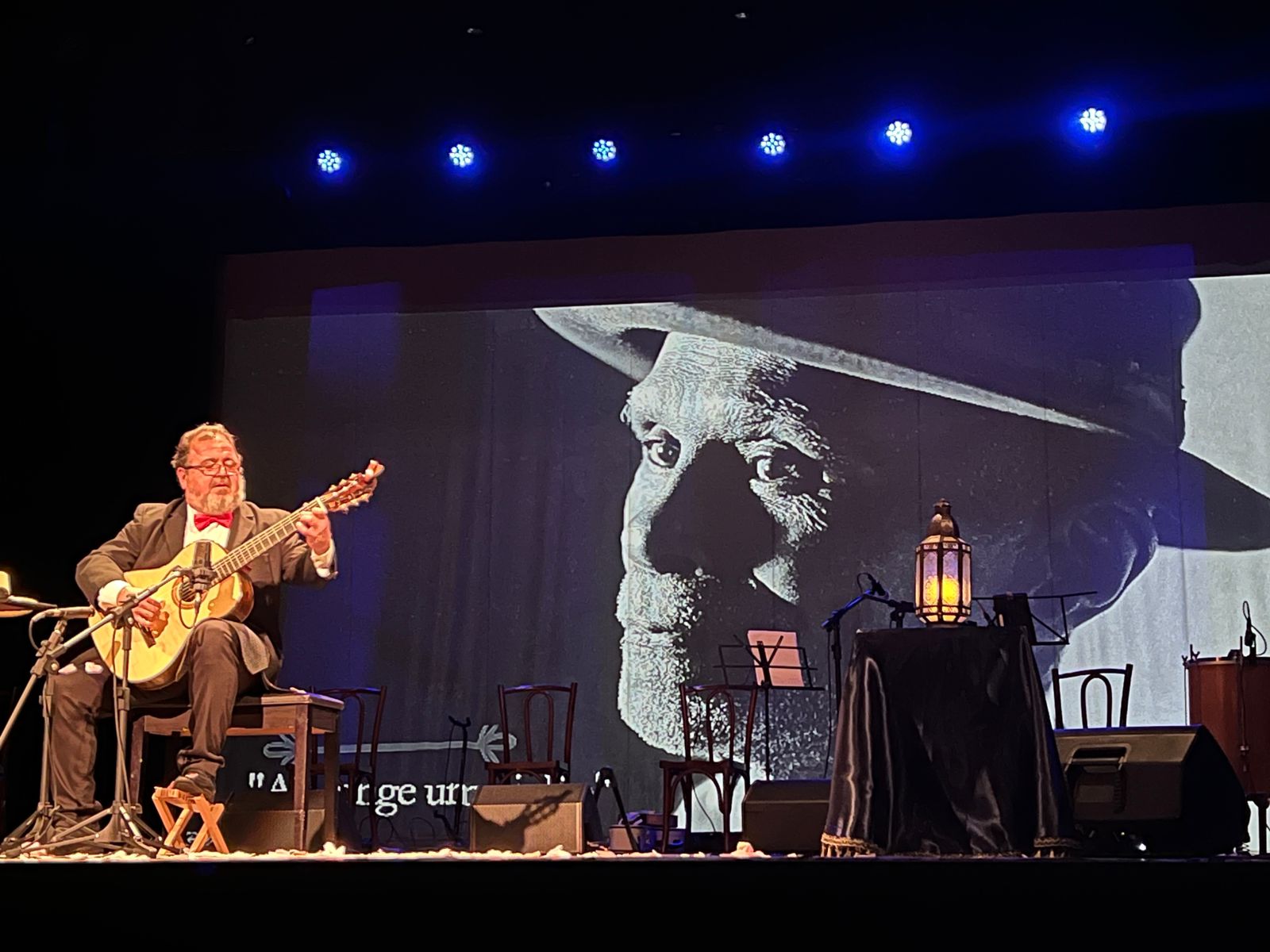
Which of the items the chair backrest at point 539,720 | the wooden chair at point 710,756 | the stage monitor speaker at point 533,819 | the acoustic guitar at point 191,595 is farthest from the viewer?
the chair backrest at point 539,720

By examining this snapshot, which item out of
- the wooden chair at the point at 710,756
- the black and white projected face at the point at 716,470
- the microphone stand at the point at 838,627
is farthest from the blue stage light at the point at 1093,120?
the wooden chair at the point at 710,756

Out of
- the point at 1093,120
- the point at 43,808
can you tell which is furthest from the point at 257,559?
the point at 1093,120

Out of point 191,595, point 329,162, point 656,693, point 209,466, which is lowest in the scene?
point 656,693

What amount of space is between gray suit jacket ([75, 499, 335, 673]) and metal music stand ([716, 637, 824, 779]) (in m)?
2.07

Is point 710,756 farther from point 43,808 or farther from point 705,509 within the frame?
point 43,808

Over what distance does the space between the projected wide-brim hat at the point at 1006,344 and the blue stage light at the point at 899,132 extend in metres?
0.90

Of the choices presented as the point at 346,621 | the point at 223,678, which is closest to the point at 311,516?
the point at 223,678

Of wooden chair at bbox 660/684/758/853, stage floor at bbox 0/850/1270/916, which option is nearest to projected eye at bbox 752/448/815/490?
wooden chair at bbox 660/684/758/853

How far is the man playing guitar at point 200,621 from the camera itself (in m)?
3.66

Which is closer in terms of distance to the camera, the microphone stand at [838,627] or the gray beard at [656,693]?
the microphone stand at [838,627]

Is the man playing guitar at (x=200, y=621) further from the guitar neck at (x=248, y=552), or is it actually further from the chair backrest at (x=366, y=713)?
the chair backrest at (x=366, y=713)

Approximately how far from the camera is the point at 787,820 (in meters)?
4.24

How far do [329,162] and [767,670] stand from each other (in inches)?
111

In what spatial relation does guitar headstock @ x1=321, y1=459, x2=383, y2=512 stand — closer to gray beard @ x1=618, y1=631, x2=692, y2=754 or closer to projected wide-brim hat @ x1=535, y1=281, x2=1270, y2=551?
gray beard @ x1=618, y1=631, x2=692, y2=754
